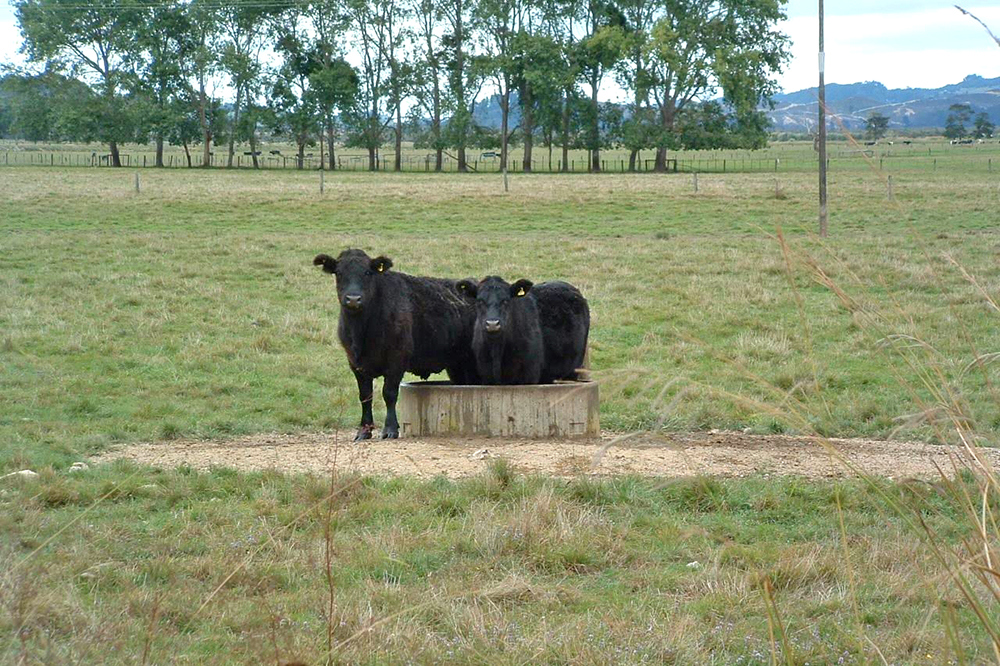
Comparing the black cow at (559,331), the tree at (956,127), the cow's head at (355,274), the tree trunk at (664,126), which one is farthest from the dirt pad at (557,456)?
the tree at (956,127)

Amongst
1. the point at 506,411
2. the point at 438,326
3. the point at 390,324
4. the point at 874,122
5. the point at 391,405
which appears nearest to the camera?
the point at 874,122

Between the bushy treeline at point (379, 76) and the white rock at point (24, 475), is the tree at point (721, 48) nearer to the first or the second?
the bushy treeline at point (379, 76)

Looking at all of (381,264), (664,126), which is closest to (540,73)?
(664,126)

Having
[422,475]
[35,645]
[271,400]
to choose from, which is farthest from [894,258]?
[35,645]

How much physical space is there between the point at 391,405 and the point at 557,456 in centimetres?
277

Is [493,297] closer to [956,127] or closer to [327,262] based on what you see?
[327,262]

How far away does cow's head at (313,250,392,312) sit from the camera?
11.9m

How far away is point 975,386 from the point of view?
13.5 metres

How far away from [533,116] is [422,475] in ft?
261

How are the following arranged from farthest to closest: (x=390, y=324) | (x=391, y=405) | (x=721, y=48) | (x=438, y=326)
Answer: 1. (x=721, y=48)
2. (x=438, y=326)
3. (x=390, y=324)
4. (x=391, y=405)

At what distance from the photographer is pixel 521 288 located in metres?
12.5

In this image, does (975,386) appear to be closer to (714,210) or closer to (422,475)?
(422,475)

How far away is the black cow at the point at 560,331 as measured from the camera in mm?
13273

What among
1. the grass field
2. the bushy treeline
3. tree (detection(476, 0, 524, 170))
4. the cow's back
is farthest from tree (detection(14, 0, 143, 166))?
the cow's back
